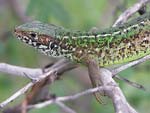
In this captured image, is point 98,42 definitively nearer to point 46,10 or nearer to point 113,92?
point 46,10

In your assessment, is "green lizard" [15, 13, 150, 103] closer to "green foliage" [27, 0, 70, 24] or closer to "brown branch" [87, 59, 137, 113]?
"brown branch" [87, 59, 137, 113]

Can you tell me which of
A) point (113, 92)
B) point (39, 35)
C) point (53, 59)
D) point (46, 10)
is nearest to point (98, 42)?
point (39, 35)

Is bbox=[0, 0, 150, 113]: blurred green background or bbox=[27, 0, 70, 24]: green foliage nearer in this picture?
bbox=[27, 0, 70, 24]: green foliage

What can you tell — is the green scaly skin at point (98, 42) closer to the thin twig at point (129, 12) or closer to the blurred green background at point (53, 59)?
the thin twig at point (129, 12)

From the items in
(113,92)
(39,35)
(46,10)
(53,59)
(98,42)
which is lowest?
(113,92)

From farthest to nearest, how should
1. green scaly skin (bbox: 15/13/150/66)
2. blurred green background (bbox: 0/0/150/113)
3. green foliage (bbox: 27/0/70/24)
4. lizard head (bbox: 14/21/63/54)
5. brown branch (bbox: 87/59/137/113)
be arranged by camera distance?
blurred green background (bbox: 0/0/150/113), green foliage (bbox: 27/0/70/24), green scaly skin (bbox: 15/13/150/66), lizard head (bbox: 14/21/63/54), brown branch (bbox: 87/59/137/113)

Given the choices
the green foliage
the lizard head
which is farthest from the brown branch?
the green foliage
